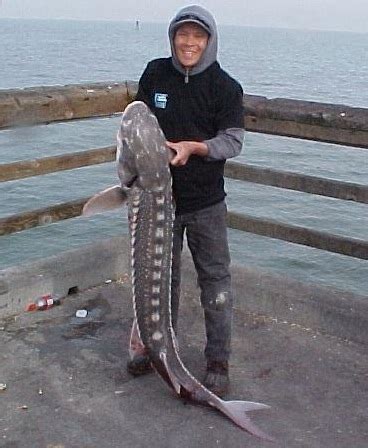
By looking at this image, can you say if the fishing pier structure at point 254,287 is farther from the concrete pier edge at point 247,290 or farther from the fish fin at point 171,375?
the fish fin at point 171,375

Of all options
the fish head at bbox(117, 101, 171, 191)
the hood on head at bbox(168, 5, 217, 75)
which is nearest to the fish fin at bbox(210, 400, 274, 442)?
the fish head at bbox(117, 101, 171, 191)

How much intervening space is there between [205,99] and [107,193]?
2.07 ft

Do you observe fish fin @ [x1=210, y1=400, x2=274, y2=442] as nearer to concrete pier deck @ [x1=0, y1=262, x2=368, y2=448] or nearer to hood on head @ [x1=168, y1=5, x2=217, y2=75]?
concrete pier deck @ [x1=0, y1=262, x2=368, y2=448]

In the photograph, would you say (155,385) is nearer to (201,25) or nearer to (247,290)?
(247,290)

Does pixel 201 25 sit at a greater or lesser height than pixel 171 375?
greater

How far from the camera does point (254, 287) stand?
17.3 ft

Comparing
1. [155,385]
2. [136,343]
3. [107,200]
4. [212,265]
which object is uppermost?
[107,200]

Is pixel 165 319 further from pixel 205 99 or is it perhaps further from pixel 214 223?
pixel 205 99

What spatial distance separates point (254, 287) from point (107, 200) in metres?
1.72

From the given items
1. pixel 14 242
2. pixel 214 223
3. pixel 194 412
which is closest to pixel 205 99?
pixel 214 223

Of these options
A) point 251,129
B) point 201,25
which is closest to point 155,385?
point 251,129

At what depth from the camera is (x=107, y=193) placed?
381 centimetres

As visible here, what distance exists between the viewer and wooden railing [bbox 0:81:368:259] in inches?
184

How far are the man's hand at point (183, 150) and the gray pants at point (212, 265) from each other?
1.39 feet
